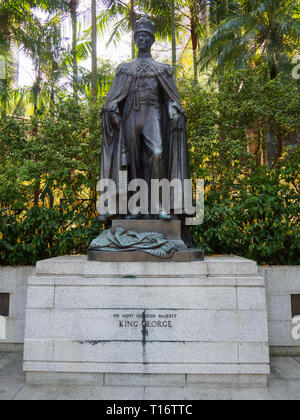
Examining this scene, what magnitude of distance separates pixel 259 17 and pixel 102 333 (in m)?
15.4

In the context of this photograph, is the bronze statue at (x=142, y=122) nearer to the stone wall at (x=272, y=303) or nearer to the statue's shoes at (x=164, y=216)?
the statue's shoes at (x=164, y=216)

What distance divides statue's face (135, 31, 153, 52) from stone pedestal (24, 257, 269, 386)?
339cm

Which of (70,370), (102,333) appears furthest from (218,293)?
(70,370)

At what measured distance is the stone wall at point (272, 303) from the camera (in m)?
5.20

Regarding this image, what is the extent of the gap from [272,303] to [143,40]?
15.4 feet

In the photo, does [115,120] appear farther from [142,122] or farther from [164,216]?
[164,216]

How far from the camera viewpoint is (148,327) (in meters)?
3.85

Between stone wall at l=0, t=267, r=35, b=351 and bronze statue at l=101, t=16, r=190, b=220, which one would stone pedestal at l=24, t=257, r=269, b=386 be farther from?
stone wall at l=0, t=267, r=35, b=351

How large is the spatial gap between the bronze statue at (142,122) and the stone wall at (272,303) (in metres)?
2.02

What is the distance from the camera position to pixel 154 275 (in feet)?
13.1

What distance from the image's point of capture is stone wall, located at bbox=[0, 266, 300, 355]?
17.1ft

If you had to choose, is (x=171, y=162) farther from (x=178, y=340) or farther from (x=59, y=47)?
(x=59, y=47)

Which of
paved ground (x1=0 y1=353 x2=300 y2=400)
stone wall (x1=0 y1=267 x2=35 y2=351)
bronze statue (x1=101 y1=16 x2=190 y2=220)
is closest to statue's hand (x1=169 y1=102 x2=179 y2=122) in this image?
bronze statue (x1=101 y1=16 x2=190 y2=220)

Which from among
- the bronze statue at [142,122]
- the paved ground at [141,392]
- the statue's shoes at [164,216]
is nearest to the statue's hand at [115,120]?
the bronze statue at [142,122]
